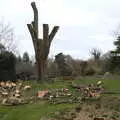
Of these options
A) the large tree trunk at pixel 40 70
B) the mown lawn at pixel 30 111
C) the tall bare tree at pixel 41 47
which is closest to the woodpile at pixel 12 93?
the mown lawn at pixel 30 111

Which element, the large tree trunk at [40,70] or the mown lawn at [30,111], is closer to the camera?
the mown lawn at [30,111]

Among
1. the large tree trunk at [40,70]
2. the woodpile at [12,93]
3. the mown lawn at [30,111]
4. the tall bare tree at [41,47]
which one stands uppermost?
the tall bare tree at [41,47]

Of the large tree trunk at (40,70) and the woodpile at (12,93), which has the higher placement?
the large tree trunk at (40,70)

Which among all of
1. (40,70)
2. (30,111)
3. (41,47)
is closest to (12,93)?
(40,70)

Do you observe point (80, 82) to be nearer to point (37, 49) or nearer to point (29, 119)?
point (37, 49)

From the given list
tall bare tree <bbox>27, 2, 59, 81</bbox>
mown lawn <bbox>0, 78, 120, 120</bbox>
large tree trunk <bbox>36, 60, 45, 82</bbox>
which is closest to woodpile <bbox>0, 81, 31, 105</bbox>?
mown lawn <bbox>0, 78, 120, 120</bbox>

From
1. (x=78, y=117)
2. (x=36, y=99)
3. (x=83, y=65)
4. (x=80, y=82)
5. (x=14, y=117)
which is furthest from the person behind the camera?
(x=83, y=65)

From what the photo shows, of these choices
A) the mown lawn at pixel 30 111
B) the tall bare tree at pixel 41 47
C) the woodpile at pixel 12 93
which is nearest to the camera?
the mown lawn at pixel 30 111

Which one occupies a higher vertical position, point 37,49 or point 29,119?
point 37,49

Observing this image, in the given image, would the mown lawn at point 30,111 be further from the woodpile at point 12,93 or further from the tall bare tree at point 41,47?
the tall bare tree at point 41,47

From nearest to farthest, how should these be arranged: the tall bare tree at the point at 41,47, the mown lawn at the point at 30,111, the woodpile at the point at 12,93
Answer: the mown lawn at the point at 30,111 < the woodpile at the point at 12,93 < the tall bare tree at the point at 41,47

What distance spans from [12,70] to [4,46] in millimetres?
9206

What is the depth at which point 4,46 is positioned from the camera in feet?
119

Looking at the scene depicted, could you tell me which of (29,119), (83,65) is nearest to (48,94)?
(29,119)
